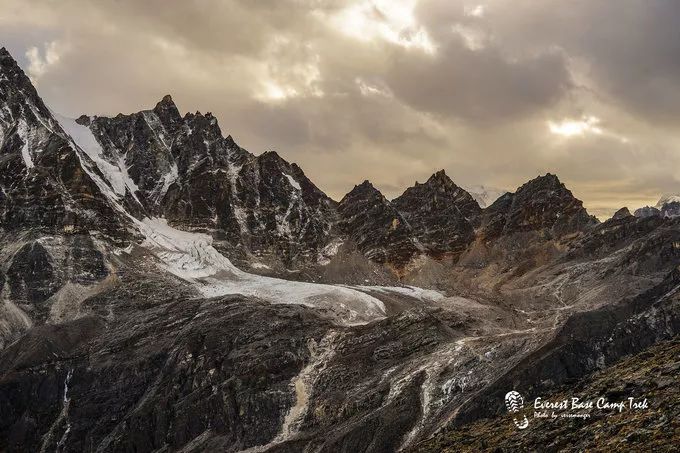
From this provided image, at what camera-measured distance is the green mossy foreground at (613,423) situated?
118 feet

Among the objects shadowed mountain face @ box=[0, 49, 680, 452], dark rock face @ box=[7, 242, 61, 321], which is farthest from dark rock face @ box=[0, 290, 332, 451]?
dark rock face @ box=[7, 242, 61, 321]

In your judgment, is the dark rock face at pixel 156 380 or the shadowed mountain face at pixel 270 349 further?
the dark rock face at pixel 156 380

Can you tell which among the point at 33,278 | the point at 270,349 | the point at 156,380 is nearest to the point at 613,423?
the point at 270,349

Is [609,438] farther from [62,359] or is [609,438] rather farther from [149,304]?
[149,304]

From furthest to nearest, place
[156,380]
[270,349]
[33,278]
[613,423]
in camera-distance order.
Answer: [33,278], [270,349], [156,380], [613,423]

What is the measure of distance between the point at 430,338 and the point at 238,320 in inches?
1689

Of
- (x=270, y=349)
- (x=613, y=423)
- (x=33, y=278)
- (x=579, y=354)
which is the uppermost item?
(x=33, y=278)

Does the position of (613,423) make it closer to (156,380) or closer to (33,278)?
(156,380)

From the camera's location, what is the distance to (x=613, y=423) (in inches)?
1537

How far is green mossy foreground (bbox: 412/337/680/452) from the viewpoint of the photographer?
118 ft

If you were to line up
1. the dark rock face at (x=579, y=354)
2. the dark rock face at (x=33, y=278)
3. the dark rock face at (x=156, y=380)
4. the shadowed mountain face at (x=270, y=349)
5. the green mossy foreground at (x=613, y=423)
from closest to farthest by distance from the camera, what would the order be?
the green mossy foreground at (x=613, y=423) → the dark rock face at (x=579, y=354) → the shadowed mountain face at (x=270, y=349) → the dark rock face at (x=156, y=380) → the dark rock face at (x=33, y=278)

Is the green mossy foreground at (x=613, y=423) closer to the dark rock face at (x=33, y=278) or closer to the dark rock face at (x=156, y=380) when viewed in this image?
the dark rock face at (x=156, y=380)

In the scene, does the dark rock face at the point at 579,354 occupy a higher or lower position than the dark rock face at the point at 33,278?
lower

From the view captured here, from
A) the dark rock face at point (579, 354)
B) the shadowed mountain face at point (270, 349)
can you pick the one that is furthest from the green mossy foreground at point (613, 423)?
the dark rock face at point (579, 354)
